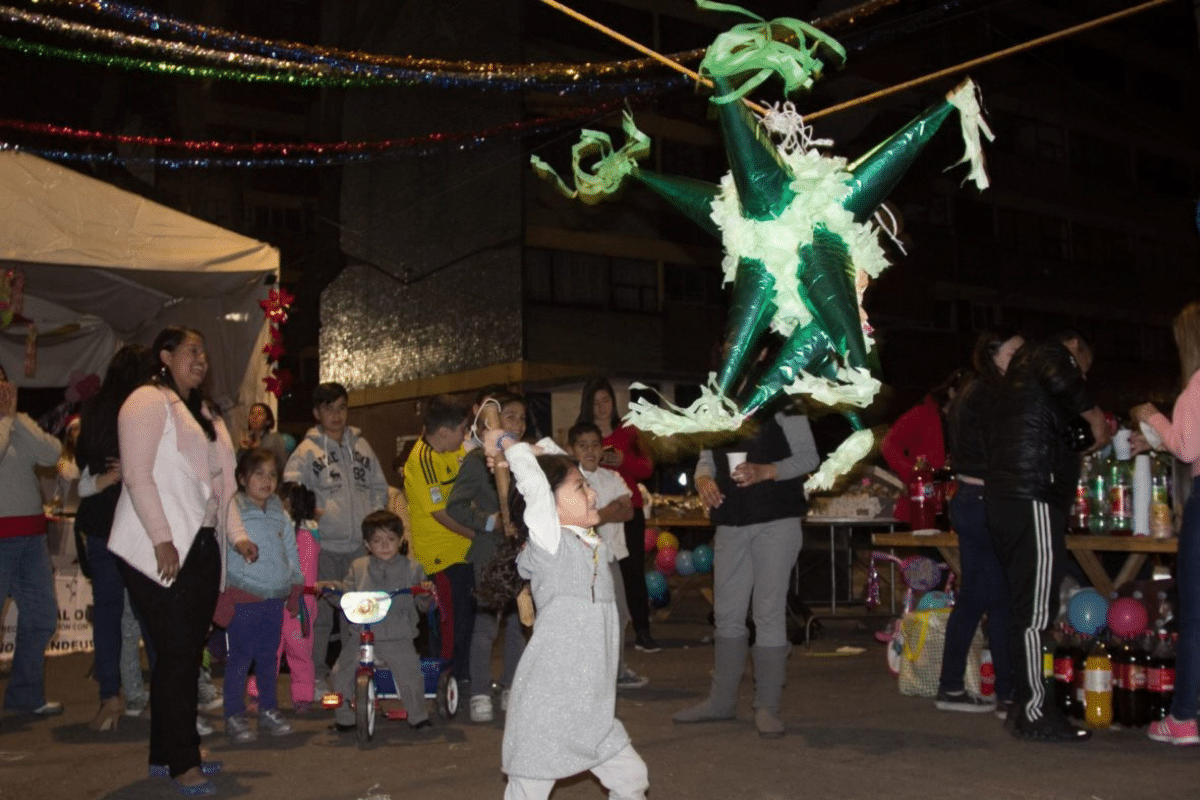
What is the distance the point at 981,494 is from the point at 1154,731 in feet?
4.20

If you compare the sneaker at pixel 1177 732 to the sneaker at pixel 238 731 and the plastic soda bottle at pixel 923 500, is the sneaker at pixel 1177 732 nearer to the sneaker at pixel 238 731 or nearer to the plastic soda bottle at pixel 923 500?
the plastic soda bottle at pixel 923 500

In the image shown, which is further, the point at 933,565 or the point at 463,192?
the point at 463,192

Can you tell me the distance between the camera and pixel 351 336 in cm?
2725

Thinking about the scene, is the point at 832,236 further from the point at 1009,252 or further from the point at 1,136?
the point at 1009,252

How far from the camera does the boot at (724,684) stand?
5836 mm

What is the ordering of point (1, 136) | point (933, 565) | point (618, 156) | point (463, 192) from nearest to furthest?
1. point (618, 156)
2. point (933, 565)
3. point (1, 136)
4. point (463, 192)

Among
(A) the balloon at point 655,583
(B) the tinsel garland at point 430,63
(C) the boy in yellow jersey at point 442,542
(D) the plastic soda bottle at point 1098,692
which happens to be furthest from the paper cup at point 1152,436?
(A) the balloon at point 655,583

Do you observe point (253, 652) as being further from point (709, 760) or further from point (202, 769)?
point (709, 760)

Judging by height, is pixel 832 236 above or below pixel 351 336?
below

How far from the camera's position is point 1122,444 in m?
6.32

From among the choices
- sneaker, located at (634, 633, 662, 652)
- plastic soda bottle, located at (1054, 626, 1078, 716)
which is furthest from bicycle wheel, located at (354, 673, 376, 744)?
sneaker, located at (634, 633, 662, 652)

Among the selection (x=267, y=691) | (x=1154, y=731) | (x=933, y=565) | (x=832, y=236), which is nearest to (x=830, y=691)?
(x=933, y=565)

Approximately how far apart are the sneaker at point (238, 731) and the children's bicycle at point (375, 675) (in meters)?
0.36

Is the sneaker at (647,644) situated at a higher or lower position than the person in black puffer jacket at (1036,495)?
lower
